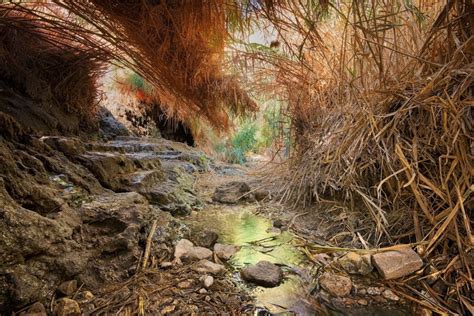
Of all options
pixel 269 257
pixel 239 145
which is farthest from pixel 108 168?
pixel 239 145

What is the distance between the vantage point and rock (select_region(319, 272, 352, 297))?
0.70m

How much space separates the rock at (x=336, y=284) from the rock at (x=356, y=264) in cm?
6

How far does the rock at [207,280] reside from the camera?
72 cm

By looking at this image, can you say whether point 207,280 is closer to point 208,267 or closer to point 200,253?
point 208,267

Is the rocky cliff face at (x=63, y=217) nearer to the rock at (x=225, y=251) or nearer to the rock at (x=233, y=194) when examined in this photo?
the rock at (x=225, y=251)

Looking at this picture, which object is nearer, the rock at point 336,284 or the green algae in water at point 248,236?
the rock at point 336,284

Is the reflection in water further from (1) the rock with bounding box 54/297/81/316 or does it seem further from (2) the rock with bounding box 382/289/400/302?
(1) the rock with bounding box 54/297/81/316

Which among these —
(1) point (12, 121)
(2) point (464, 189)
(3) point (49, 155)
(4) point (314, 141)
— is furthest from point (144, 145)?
(2) point (464, 189)

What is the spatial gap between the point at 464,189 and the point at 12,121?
Answer: 1.60 m

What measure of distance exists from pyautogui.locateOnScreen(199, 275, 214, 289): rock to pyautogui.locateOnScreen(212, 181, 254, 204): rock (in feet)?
3.29

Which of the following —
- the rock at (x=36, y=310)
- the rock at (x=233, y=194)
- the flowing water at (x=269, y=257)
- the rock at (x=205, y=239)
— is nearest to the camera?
the rock at (x=36, y=310)

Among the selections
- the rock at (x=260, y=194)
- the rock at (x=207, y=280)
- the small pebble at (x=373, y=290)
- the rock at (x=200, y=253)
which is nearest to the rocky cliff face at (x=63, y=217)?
the rock at (x=200, y=253)

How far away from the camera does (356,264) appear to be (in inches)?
31.3

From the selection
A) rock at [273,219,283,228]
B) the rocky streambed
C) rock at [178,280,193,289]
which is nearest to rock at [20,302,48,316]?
the rocky streambed
